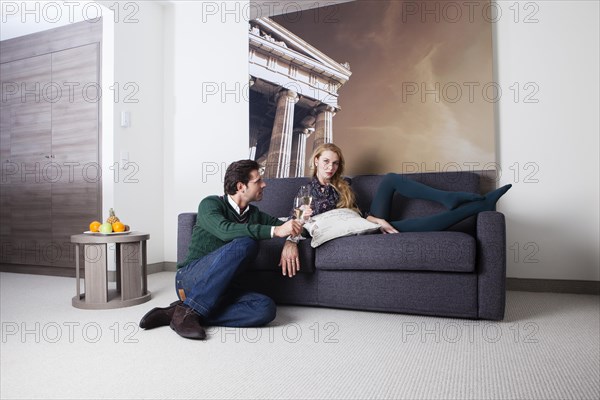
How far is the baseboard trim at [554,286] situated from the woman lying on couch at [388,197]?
3.04 ft

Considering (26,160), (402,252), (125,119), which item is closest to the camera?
(402,252)

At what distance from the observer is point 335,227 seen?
2652 millimetres

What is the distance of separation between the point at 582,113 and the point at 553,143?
261mm

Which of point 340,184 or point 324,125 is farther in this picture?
point 324,125

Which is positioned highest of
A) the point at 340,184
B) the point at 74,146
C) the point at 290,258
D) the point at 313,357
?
the point at 74,146

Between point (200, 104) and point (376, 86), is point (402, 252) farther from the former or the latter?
point (200, 104)

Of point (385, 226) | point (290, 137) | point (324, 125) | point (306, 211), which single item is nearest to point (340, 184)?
point (385, 226)

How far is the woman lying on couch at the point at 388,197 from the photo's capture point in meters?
2.73

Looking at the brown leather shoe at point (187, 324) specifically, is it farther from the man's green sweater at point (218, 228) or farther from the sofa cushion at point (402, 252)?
the sofa cushion at point (402, 252)

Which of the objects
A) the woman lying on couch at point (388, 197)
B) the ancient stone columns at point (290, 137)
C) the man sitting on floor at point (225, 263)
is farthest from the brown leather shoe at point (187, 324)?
the ancient stone columns at point (290, 137)

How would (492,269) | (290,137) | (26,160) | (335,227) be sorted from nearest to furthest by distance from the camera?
(492,269), (335,227), (290,137), (26,160)

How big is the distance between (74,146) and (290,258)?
2.67 meters

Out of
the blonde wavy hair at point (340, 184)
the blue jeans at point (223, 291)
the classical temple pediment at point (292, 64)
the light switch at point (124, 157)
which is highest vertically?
the classical temple pediment at point (292, 64)

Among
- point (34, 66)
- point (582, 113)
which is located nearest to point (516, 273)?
point (582, 113)
